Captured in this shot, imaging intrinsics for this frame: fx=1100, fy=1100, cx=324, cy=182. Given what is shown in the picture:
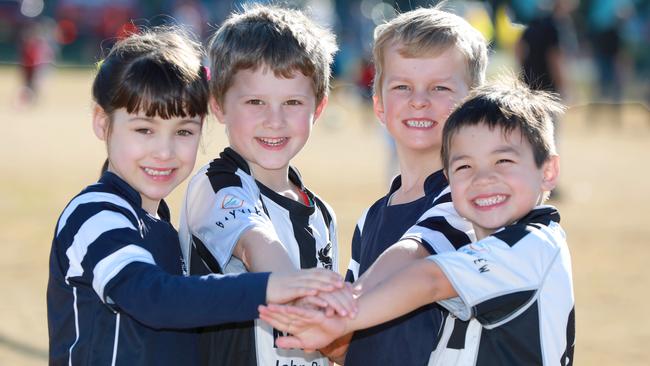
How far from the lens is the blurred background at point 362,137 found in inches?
317

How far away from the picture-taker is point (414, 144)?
154 inches

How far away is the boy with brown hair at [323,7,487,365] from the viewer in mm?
3580

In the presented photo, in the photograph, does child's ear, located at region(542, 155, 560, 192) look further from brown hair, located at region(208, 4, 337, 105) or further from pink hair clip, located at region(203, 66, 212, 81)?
pink hair clip, located at region(203, 66, 212, 81)

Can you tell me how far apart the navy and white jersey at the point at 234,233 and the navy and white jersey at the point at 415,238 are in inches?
8.2

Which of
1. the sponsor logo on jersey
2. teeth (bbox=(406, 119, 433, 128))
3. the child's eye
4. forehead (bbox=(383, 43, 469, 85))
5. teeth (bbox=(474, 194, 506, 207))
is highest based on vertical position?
forehead (bbox=(383, 43, 469, 85))

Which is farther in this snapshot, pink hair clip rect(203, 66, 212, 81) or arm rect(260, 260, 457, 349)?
pink hair clip rect(203, 66, 212, 81)

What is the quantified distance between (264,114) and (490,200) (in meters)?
0.91

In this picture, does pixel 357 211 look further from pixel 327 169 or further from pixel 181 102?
pixel 181 102

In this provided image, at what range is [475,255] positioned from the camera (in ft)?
10.7

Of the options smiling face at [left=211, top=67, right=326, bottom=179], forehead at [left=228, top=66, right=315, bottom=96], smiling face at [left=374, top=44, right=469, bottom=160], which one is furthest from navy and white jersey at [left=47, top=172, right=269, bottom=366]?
smiling face at [left=374, top=44, right=469, bottom=160]

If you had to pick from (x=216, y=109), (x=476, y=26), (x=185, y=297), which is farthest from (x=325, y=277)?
(x=476, y=26)

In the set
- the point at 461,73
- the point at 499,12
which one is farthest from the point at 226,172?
the point at 499,12

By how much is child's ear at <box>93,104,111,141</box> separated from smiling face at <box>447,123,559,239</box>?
3.88ft

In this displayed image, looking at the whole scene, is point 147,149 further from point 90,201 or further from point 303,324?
point 303,324
